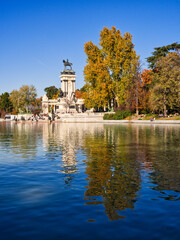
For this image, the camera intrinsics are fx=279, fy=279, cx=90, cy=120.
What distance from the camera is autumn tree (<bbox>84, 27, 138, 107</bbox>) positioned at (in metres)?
62.4

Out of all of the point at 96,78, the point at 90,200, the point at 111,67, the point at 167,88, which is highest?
the point at 111,67

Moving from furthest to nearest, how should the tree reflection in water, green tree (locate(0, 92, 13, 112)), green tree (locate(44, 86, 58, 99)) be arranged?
green tree (locate(44, 86, 58, 99)) < green tree (locate(0, 92, 13, 112)) < the tree reflection in water

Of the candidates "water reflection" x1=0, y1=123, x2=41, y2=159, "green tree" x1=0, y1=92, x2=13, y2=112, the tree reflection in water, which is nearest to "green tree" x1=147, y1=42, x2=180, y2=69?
"water reflection" x1=0, y1=123, x2=41, y2=159

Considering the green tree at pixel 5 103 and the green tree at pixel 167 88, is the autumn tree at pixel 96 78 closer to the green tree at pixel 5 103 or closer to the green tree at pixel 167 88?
the green tree at pixel 167 88

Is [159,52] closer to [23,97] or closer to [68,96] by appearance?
[68,96]

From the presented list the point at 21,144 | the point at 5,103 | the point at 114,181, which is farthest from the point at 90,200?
the point at 5,103

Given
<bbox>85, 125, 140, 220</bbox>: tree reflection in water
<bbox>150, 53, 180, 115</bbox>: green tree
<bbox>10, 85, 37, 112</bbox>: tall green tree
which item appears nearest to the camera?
<bbox>85, 125, 140, 220</bbox>: tree reflection in water

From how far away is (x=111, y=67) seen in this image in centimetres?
6397

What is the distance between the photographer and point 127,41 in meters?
63.7

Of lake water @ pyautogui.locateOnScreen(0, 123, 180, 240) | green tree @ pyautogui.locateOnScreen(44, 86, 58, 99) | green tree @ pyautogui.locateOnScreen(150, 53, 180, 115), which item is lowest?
lake water @ pyautogui.locateOnScreen(0, 123, 180, 240)

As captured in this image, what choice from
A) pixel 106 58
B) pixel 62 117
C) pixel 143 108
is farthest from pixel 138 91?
pixel 62 117

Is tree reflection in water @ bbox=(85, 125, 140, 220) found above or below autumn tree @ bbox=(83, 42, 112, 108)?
below

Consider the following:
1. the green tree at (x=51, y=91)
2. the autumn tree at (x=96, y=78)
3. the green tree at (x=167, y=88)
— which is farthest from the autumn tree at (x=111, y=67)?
the green tree at (x=51, y=91)

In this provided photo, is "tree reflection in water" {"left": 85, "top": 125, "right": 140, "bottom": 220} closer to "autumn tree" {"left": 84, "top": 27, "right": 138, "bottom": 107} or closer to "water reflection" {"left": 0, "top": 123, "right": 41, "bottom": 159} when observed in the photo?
"water reflection" {"left": 0, "top": 123, "right": 41, "bottom": 159}
